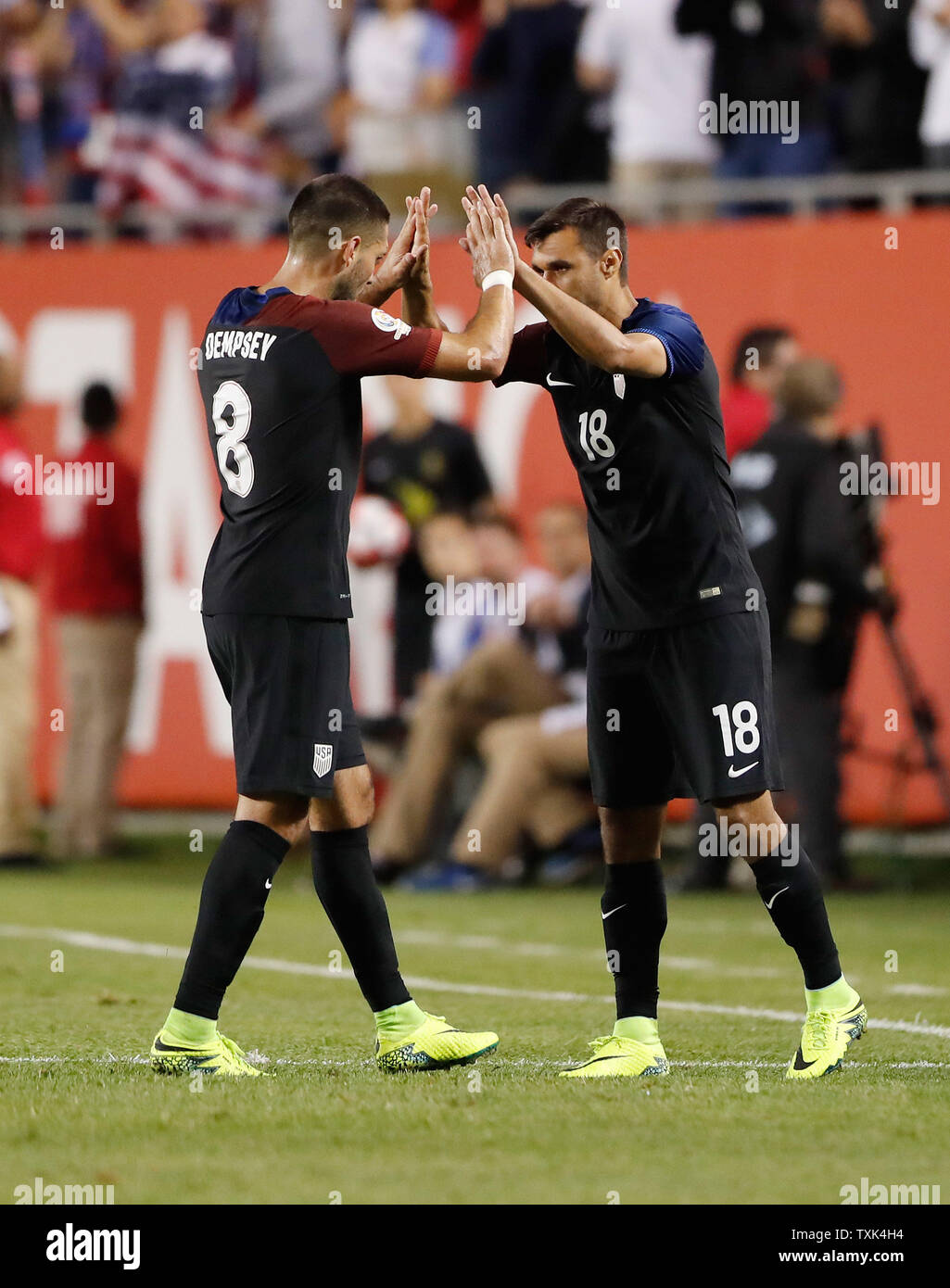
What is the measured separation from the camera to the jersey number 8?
5.55 meters

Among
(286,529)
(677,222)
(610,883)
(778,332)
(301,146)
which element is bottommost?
(610,883)

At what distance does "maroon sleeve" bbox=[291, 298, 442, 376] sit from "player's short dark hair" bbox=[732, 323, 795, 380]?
5.74m

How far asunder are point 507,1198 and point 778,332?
24.6ft

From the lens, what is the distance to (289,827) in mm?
5617

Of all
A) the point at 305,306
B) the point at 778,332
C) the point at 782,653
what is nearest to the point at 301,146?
the point at 778,332

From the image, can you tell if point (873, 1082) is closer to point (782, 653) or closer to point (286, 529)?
point (286, 529)

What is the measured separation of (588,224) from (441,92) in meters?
8.73

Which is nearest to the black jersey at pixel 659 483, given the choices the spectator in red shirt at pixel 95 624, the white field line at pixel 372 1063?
the white field line at pixel 372 1063

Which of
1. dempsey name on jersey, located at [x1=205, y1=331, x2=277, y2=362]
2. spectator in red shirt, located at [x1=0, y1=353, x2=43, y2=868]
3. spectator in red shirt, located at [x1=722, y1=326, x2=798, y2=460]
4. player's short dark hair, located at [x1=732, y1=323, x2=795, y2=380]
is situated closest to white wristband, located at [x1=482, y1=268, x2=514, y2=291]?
dempsey name on jersey, located at [x1=205, y1=331, x2=277, y2=362]

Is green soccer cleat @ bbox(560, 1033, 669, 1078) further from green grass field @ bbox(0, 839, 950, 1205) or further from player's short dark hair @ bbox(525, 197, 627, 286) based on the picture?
player's short dark hair @ bbox(525, 197, 627, 286)

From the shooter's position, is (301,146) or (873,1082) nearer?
(873,1082)

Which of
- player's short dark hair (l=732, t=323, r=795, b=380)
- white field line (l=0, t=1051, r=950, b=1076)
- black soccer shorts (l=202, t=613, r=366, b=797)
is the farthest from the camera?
player's short dark hair (l=732, t=323, r=795, b=380)

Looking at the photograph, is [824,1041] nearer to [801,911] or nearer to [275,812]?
[801,911]

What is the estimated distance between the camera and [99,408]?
12742 mm
